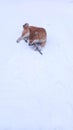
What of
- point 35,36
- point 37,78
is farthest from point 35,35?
point 37,78

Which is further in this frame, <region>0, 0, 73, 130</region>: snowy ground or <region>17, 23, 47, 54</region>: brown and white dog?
<region>17, 23, 47, 54</region>: brown and white dog

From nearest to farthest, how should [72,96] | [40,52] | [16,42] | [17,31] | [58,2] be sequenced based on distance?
1. [72,96]
2. [40,52]
3. [16,42]
4. [17,31]
5. [58,2]

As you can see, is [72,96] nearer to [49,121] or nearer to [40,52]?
[49,121]

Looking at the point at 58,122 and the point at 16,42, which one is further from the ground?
the point at 16,42

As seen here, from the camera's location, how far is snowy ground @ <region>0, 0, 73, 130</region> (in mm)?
1772

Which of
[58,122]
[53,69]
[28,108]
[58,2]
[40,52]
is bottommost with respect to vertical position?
[58,122]

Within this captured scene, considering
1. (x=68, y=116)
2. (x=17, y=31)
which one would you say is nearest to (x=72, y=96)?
(x=68, y=116)

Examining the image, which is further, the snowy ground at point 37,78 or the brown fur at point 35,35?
the brown fur at point 35,35

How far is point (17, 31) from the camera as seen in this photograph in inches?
115

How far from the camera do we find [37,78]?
7.06 feet

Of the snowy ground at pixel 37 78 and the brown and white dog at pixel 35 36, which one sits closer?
the snowy ground at pixel 37 78

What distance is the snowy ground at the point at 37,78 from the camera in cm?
177

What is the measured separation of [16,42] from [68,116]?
3.63 ft

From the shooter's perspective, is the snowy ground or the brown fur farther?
the brown fur
